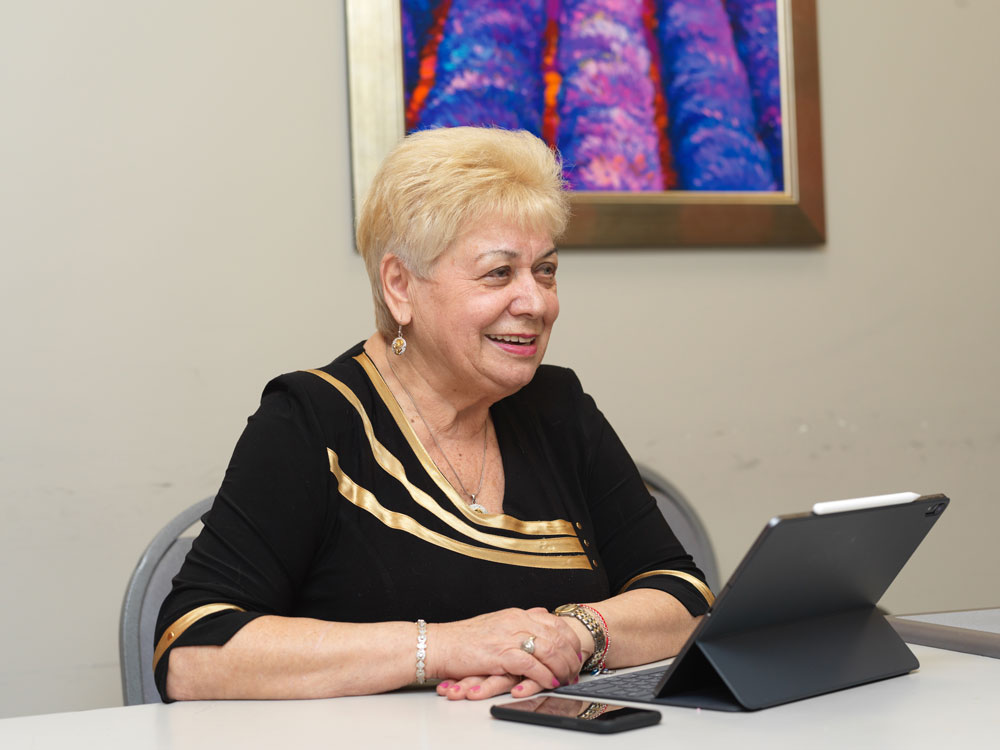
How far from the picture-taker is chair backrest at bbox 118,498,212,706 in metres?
1.67

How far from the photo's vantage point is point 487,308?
1695 mm

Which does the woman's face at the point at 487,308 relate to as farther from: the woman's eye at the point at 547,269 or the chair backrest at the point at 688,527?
the chair backrest at the point at 688,527

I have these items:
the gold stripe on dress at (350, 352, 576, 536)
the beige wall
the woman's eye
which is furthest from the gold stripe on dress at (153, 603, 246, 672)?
the beige wall

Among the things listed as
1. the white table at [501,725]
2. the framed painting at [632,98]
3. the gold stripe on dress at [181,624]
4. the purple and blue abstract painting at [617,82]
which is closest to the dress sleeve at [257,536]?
the gold stripe on dress at [181,624]

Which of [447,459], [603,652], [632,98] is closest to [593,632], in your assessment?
[603,652]

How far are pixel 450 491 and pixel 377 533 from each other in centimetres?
13

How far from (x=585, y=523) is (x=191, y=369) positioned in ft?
3.08

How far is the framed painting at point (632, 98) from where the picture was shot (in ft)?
7.79

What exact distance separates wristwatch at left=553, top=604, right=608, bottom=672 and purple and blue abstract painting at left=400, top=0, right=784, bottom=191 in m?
1.29

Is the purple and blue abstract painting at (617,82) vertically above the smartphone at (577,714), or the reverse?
the purple and blue abstract painting at (617,82)

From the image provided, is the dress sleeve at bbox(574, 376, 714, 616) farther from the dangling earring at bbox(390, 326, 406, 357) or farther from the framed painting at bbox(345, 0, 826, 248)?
the framed painting at bbox(345, 0, 826, 248)

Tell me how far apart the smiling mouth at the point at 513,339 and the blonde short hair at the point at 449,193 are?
0.14 meters

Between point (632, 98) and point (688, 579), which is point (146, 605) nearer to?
point (688, 579)

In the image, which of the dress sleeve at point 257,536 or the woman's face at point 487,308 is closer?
the dress sleeve at point 257,536
